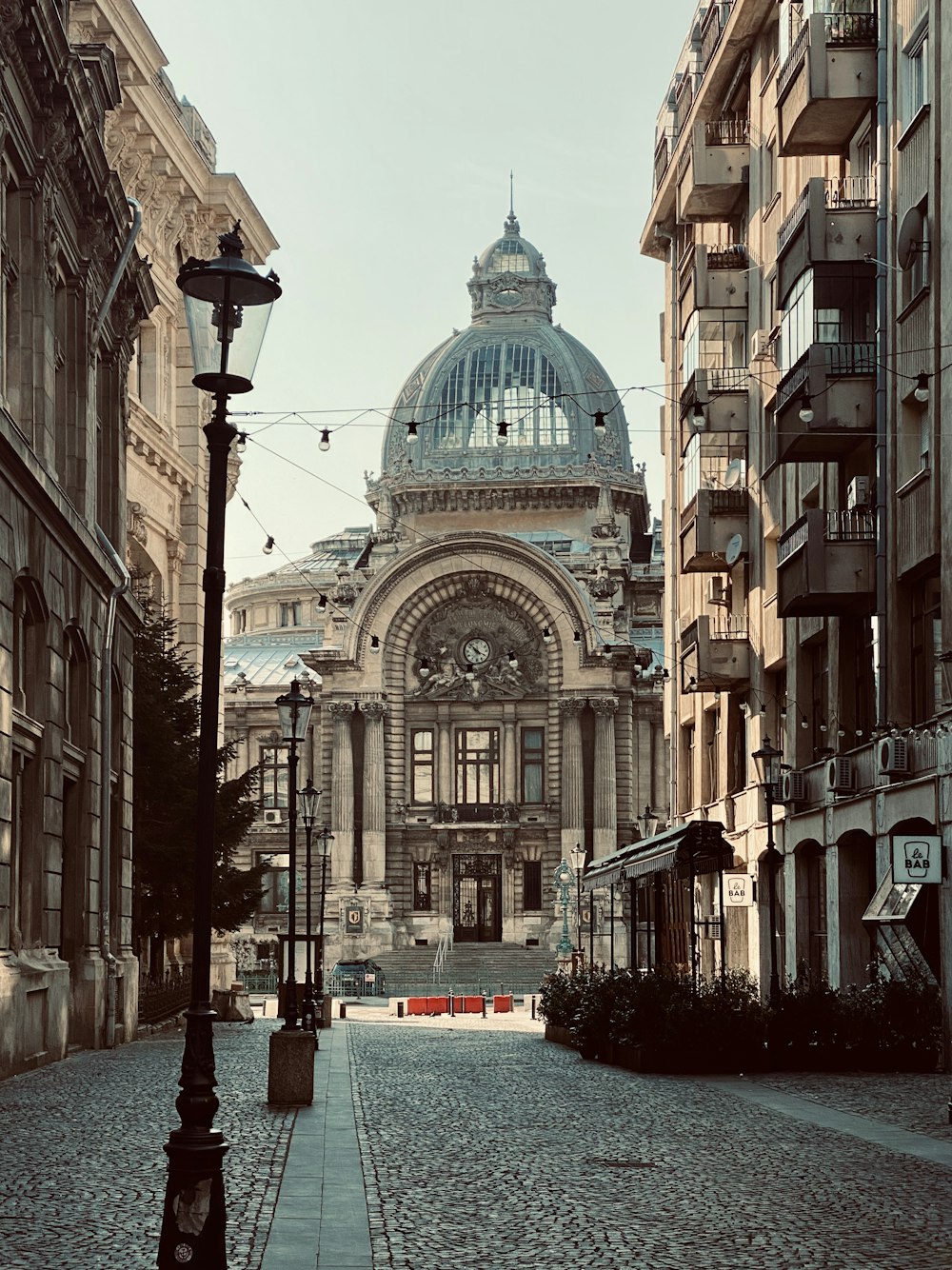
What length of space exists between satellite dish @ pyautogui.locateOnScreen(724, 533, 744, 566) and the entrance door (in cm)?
4729

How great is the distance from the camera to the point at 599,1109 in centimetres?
2080

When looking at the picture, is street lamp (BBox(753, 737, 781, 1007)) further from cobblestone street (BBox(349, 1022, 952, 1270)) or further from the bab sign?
cobblestone street (BBox(349, 1022, 952, 1270))

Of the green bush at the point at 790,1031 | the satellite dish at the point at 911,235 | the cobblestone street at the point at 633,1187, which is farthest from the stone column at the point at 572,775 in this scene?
the cobblestone street at the point at 633,1187

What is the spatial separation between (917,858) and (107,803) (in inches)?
533

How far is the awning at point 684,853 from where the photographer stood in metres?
30.9

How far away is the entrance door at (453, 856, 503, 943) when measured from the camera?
88.8 metres

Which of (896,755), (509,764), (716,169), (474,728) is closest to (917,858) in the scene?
(896,755)

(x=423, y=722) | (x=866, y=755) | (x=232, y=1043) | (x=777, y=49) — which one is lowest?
(x=232, y=1043)

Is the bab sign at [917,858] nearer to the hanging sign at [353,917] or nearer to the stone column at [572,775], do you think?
the hanging sign at [353,917]

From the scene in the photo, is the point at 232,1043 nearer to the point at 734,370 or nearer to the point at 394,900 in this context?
the point at 734,370

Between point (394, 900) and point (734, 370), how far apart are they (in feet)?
157

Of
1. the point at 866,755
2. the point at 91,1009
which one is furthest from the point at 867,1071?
the point at 91,1009

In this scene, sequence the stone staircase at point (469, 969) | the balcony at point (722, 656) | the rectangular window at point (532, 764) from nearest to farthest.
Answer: the balcony at point (722, 656) < the stone staircase at point (469, 969) < the rectangular window at point (532, 764)

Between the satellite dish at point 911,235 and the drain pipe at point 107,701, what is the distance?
1220 cm
